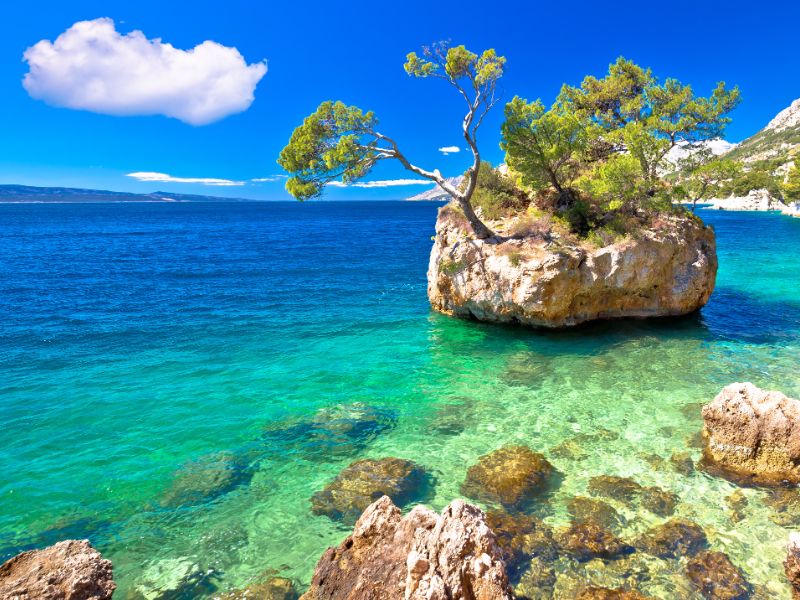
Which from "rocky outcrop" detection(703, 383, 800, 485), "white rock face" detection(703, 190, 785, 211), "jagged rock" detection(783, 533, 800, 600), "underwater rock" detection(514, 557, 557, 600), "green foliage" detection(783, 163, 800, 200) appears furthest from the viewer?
"white rock face" detection(703, 190, 785, 211)

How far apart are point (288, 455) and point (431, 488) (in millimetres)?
4159

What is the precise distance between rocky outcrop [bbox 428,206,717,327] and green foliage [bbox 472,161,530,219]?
8.33 feet

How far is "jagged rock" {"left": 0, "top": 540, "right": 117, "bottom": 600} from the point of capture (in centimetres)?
582

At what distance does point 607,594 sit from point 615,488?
131 inches

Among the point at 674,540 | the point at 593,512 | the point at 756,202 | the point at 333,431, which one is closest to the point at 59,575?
the point at 333,431

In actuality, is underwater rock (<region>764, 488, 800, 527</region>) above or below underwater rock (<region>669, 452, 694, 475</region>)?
above

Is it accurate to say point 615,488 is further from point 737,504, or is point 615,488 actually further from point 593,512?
point 737,504

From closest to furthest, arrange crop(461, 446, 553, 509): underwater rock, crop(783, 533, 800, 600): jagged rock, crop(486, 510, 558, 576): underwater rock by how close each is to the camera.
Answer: crop(783, 533, 800, 600): jagged rock
crop(486, 510, 558, 576): underwater rock
crop(461, 446, 553, 509): underwater rock

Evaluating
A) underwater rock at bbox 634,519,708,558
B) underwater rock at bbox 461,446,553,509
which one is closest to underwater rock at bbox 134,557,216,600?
underwater rock at bbox 461,446,553,509

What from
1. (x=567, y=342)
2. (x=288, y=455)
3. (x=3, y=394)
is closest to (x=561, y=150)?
Result: (x=567, y=342)

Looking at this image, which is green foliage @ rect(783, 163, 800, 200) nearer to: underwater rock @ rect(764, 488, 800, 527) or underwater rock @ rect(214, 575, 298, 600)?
underwater rock @ rect(764, 488, 800, 527)

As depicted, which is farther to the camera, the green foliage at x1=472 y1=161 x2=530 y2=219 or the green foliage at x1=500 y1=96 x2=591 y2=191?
the green foliage at x1=472 y1=161 x2=530 y2=219

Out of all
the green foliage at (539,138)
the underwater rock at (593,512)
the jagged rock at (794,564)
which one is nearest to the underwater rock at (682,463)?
the underwater rock at (593,512)

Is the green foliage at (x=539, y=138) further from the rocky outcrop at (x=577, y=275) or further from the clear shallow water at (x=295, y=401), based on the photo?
the clear shallow water at (x=295, y=401)
